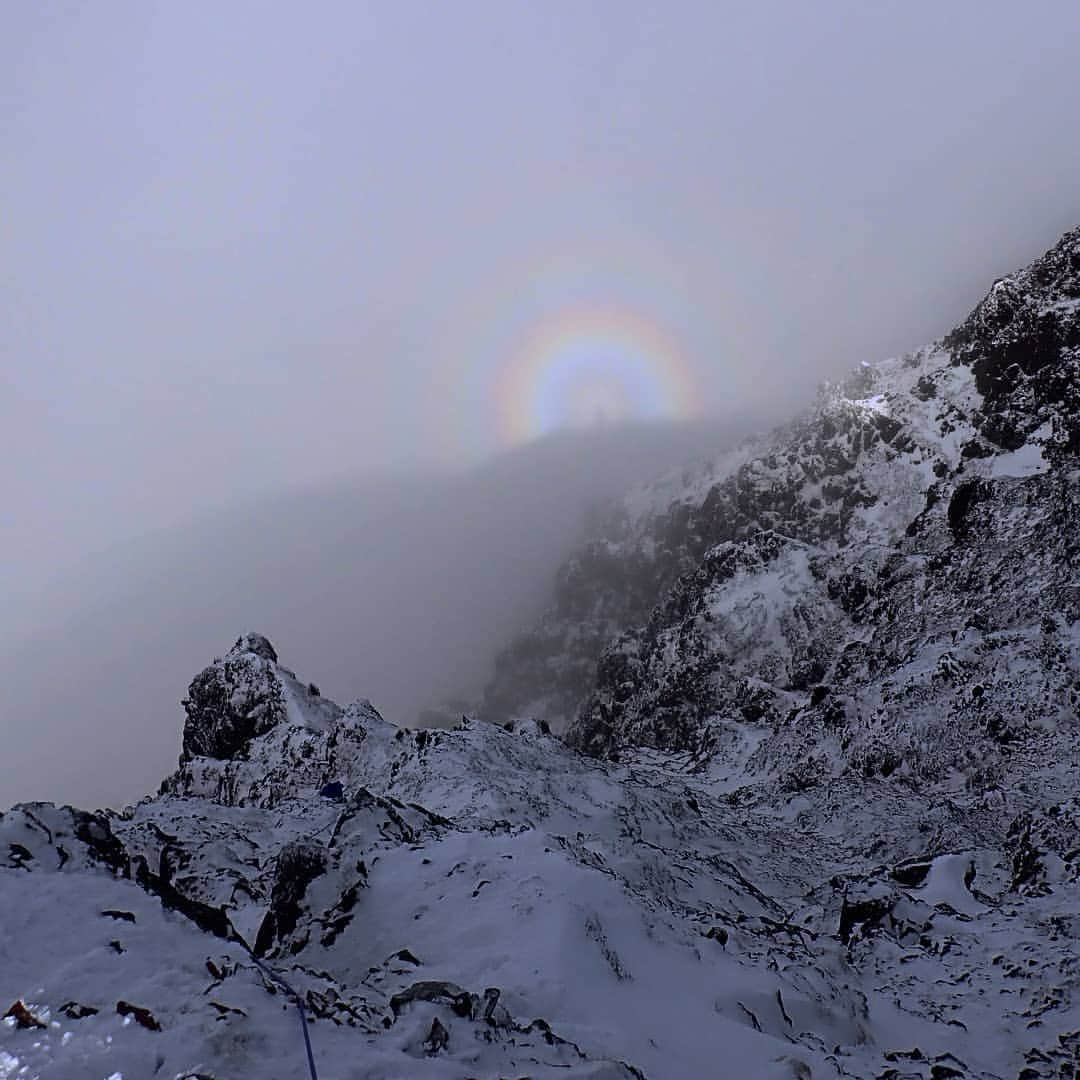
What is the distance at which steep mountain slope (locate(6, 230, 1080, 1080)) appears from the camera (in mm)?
11969

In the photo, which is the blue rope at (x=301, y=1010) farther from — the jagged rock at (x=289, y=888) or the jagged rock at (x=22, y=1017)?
the jagged rock at (x=289, y=888)

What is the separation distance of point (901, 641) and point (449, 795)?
46.6 metres

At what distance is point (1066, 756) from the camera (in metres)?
44.7

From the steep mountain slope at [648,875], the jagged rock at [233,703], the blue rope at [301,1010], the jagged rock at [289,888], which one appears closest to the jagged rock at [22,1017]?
the steep mountain slope at [648,875]

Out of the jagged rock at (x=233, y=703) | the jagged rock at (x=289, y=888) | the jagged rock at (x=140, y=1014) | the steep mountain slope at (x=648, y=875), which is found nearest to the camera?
the jagged rock at (x=140, y=1014)

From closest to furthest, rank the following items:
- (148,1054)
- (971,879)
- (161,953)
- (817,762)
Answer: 1. (148,1054)
2. (161,953)
3. (971,879)
4. (817,762)

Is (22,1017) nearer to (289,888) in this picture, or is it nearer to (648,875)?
(289,888)

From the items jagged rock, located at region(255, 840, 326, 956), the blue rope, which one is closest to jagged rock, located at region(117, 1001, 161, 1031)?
Answer: the blue rope

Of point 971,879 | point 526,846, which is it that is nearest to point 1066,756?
point 971,879

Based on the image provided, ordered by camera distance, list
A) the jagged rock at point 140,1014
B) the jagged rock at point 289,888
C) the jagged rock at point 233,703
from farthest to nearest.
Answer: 1. the jagged rock at point 233,703
2. the jagged rock at point 289,888
3. the jagged rock at point 140,1014

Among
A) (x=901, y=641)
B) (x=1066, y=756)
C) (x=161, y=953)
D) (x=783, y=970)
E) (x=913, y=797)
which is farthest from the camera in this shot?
(x=901, y=641)

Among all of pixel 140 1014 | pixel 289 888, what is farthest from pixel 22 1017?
pixel 289 888

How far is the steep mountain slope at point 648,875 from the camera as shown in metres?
12.0

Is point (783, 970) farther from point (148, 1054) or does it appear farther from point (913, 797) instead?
point (913, 797)
